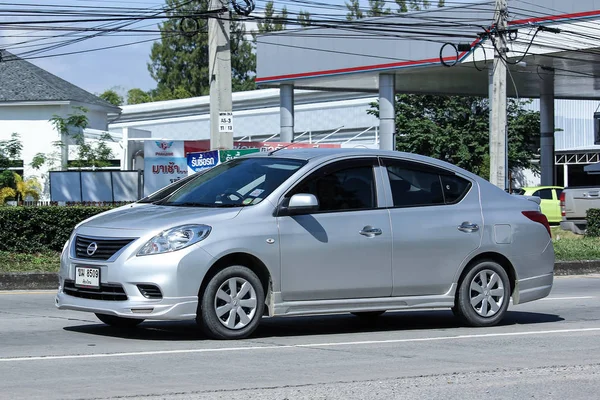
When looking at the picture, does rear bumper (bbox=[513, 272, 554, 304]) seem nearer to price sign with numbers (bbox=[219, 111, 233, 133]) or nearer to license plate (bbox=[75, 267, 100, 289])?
license plate (bbox=[75, 267, 100, 289])

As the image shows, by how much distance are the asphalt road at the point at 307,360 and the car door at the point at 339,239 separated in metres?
0.51

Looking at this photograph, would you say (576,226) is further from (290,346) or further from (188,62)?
(188,62)

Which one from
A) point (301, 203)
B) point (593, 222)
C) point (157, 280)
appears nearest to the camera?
point (157, 280)

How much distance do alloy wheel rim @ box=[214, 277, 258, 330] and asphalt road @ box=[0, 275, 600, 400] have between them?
0.21 m

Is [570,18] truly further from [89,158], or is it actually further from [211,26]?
[89,158]

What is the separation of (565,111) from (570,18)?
3606 cm

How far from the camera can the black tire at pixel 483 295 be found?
9.95m

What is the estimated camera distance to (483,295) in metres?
10.1

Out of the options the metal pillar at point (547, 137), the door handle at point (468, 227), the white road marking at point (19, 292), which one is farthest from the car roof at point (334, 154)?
the metal pillar at point (547, 137)

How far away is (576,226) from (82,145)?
19.7 metres

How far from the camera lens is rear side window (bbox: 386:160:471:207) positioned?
9.75m

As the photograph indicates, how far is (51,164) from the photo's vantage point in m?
39.1

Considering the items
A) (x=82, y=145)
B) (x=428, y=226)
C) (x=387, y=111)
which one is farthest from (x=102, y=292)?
(x=82, y=145)

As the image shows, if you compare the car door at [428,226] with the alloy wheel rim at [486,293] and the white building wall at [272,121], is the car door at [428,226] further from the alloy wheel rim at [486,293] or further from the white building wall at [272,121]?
the white building wall at [272,121]
